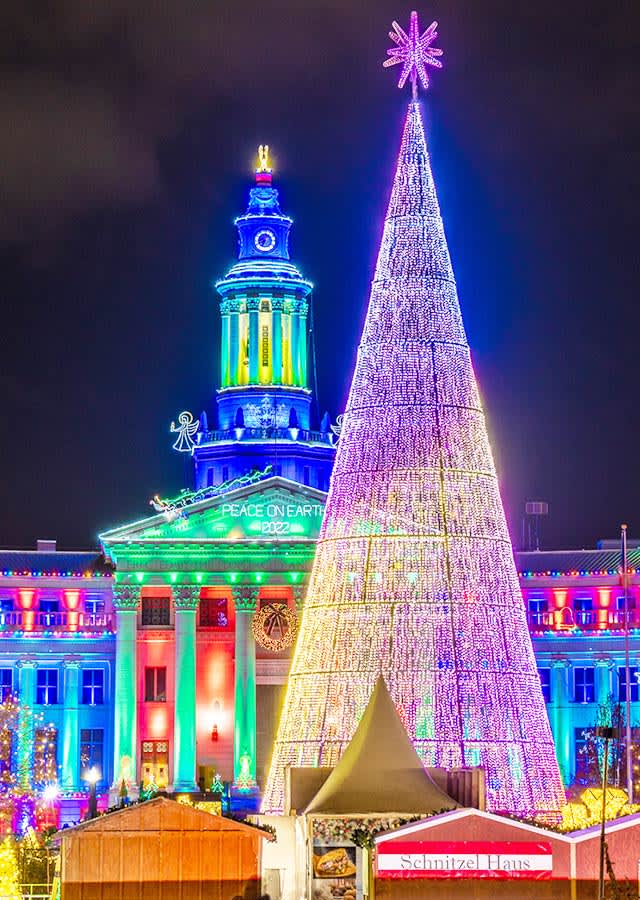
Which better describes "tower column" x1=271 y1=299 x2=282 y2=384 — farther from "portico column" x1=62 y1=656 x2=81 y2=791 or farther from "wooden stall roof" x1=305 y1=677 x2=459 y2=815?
"wooden stall roof" x1=305 y1=677 x2=459 y2=815

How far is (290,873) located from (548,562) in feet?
310

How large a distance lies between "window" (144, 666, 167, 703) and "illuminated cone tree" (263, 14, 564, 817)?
254 feet

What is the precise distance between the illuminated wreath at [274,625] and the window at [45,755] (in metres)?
14.0

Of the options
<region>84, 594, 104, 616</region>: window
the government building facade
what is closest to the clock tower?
the government building facade

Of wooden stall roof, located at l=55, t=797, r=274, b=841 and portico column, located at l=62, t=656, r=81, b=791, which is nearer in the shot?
wooden stall roof, located at l=55, t=797, r=274, b=841

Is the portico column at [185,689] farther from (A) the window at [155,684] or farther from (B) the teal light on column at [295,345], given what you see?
(B) the teal light on column at [295,345]

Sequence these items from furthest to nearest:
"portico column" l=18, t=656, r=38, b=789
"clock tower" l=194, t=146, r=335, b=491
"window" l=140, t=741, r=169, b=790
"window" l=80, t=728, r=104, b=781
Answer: "clock tower" l=194, t=146, r=335, b=491 < "window" l=80, t=728, r=104, b=781 < "window" l=140, t=741, r=169, b=790 < "portico column" l=18, t=656, r=38, b=789

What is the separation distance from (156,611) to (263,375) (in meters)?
23.2

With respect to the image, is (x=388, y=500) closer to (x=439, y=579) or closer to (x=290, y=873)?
(x=439, y=579)

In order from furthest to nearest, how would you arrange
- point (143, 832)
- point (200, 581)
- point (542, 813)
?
point (200, 581)
point (542, 813)
point (143, 832)

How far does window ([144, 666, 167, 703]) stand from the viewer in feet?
496

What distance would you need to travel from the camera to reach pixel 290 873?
6906 centimetres

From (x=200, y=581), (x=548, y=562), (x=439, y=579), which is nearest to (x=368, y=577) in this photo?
(x=439, y=579)

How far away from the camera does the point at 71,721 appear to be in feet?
504
